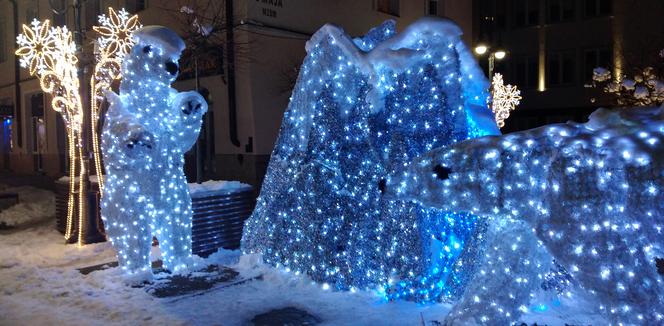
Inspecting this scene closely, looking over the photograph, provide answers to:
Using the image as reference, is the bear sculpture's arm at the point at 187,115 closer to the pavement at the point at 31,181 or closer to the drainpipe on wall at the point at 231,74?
the drainpipe on wall at the point at 231,74

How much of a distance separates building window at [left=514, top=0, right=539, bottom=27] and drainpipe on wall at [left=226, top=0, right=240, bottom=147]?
63.7 feet

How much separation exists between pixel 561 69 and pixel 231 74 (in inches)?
745

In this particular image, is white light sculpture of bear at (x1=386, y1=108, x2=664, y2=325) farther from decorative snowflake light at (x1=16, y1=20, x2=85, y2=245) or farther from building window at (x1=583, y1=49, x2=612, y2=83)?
building window at (x1=583, y1=49, x2=612, y2=83)

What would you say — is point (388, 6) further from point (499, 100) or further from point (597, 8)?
point (597, 8)

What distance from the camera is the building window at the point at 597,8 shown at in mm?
24828

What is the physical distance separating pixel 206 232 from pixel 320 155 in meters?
2.73

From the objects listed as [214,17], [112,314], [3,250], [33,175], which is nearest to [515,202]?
[112,314]

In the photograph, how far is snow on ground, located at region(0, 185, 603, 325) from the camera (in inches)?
192

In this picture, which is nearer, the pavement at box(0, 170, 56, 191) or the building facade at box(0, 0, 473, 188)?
the building facade at box(0, 0, 473, 188)

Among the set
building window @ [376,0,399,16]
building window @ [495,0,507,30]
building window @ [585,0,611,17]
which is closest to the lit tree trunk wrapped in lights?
building window @ [376,0,399,16]

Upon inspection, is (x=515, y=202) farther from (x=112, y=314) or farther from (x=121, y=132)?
(x=121, y=132)

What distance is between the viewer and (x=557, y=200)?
3.38 m

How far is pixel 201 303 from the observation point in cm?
547

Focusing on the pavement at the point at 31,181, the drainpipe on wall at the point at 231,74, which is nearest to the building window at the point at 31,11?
the pavement at the point at 31,181
